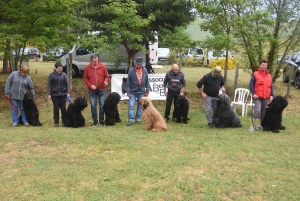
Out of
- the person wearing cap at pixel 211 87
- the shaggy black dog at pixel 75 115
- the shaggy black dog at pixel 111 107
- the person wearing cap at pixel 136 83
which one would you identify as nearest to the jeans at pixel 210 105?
the person wearing cap at pixel 211 87

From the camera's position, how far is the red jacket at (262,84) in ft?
24.6

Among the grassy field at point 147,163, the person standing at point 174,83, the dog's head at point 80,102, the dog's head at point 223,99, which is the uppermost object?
the person standing at point 174,83

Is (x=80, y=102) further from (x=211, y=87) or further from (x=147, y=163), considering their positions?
(x=211, y=87)

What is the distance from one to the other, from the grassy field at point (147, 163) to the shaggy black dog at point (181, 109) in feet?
1.21

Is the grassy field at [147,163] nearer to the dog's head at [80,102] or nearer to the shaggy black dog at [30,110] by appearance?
the shaggy black dog at [30,110]

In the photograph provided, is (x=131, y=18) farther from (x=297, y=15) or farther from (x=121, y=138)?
(x=297, y=15)

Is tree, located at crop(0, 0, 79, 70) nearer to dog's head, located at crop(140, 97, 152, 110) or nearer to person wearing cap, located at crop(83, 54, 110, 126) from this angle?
person wearing cap, located at crop(83, 54, 110, 126)

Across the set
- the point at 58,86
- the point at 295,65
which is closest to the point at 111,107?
the point at 58,86

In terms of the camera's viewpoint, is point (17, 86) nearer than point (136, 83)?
Yes

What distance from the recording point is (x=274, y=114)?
7574mm

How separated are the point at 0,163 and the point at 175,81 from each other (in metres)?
4.72

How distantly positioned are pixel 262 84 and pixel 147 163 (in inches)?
150

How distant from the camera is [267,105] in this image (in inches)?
302

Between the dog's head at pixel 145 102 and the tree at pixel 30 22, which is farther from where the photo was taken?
the tree at pixel 30 22
